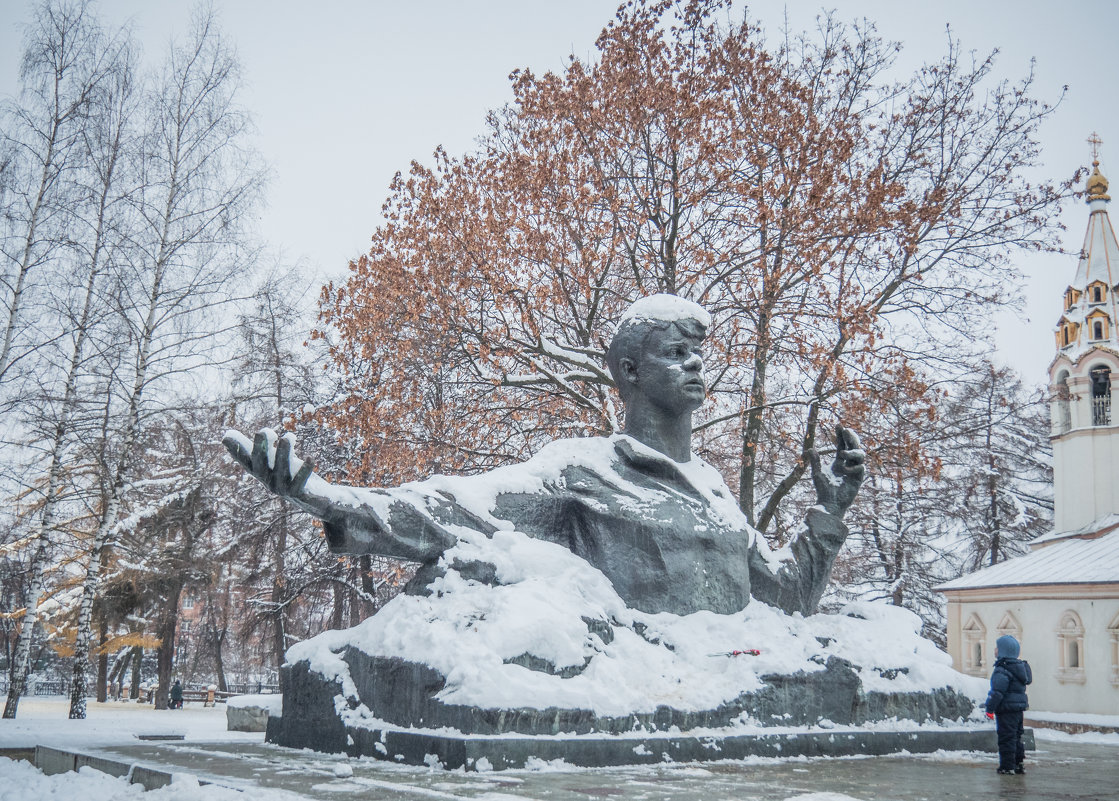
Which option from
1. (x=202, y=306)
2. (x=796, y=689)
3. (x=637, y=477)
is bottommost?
(x=796, y=689)

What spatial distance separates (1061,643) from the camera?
24.6 meters

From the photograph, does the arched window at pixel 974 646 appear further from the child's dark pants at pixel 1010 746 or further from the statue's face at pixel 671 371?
the child's dark pants at pixel 1010 746

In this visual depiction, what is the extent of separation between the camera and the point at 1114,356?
103ft

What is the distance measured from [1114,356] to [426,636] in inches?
1276

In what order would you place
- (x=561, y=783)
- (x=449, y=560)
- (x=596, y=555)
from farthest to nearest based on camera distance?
(x=596, y=555), (x=449, y=560), (x=561, y=783)

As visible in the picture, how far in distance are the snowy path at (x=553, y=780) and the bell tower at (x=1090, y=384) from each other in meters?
28.5

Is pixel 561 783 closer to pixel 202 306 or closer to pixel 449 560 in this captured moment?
pixel 449 560

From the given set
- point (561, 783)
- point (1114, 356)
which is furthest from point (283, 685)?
point (1114, 356)

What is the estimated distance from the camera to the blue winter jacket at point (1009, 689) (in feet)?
18.5

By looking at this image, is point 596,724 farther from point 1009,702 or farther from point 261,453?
point 1009,702

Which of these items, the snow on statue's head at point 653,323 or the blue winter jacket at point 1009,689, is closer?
the blue winter jacket at point 1009,689

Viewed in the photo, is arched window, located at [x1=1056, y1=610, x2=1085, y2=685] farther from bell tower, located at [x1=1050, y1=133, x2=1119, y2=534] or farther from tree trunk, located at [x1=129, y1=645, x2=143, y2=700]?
tree trunk, located at [x1=129, y1=645, x2=143, y2=700]

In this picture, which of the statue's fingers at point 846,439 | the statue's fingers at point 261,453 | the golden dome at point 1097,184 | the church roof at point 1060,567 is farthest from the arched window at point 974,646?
the statue's fingers at point 261,453

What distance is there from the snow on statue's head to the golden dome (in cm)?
3252
